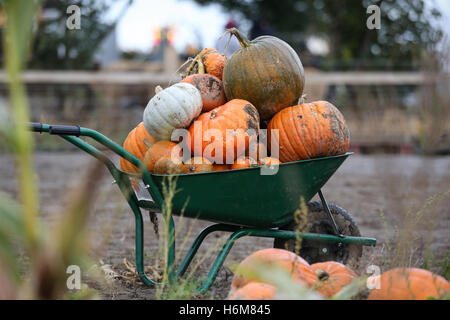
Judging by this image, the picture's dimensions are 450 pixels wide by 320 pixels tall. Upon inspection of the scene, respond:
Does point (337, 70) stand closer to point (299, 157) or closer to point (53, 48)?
point (53, 48)

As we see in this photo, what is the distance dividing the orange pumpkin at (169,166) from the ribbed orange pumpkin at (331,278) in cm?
63

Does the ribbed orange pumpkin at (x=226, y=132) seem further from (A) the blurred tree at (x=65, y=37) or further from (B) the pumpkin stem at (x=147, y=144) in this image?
(A) the blurred tree at (x=65, y=37)

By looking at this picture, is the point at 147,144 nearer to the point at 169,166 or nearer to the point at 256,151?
the point at 169,166

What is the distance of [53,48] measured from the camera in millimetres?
9555

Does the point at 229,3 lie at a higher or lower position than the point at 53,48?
higher

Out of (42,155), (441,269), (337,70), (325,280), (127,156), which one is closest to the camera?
(325,280)

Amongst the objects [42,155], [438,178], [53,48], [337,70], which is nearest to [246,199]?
[438,178]

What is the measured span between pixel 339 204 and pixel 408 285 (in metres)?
2.95

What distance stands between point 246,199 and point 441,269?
1080 millimetres

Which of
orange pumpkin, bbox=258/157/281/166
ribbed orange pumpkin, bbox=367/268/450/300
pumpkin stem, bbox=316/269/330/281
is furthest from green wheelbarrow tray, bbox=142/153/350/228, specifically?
ribbed orange pumpkin, bbox=367/268/450/300

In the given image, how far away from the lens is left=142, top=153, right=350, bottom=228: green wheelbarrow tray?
2.10 meters

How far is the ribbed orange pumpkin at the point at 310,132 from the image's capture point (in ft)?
7.42

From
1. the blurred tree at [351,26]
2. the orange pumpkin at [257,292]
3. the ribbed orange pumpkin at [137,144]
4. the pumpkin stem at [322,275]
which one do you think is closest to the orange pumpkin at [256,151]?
the ribbed orange pumpkin at [137,144]

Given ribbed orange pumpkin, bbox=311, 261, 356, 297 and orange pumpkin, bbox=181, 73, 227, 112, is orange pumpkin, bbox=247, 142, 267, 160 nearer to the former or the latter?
orange pumpkin, bbox=181, 73, 227, 112
